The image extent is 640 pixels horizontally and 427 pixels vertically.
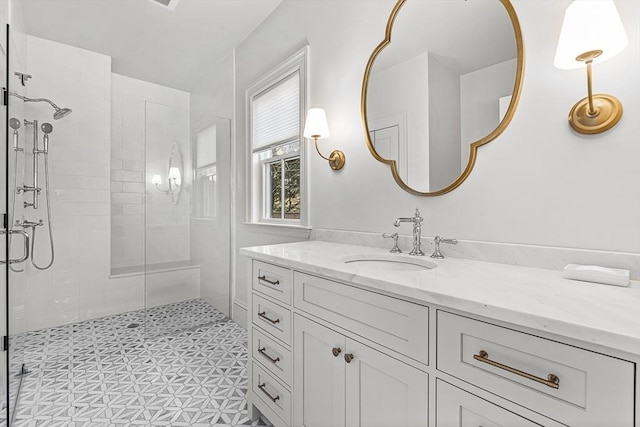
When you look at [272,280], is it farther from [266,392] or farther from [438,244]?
[438,244]

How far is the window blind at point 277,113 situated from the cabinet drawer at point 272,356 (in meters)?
1.50

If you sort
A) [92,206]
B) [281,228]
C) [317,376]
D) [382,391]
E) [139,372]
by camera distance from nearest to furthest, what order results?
[382,391]
[317,376]
[139,372]
[281,228]
[92,206]

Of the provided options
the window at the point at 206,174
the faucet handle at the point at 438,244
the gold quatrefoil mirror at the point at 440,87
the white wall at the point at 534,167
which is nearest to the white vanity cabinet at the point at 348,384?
the faucet handle at the point at 438,244

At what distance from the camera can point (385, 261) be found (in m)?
1.48

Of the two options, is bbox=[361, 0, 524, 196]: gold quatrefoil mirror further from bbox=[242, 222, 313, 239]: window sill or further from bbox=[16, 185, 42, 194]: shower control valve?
bbox=[16, 185, 42, 194]: shower control valve

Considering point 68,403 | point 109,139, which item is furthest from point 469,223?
point 109,139

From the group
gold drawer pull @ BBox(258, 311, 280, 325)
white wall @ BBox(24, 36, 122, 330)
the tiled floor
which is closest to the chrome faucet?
gold drawer pull @ BBox(258, 311, 280, 325)

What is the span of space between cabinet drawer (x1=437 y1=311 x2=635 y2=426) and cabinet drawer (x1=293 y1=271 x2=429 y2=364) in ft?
0.23

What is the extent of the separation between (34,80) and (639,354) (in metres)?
4.22

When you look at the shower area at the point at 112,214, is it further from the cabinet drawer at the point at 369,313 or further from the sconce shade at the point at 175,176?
the cabinet drawer at the point at 369,313

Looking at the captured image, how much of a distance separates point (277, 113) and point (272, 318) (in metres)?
1.73

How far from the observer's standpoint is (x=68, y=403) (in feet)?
5.90

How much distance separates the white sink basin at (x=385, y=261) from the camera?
1.39 m

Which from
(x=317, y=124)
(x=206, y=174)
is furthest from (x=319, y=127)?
(x=206, y=174)
